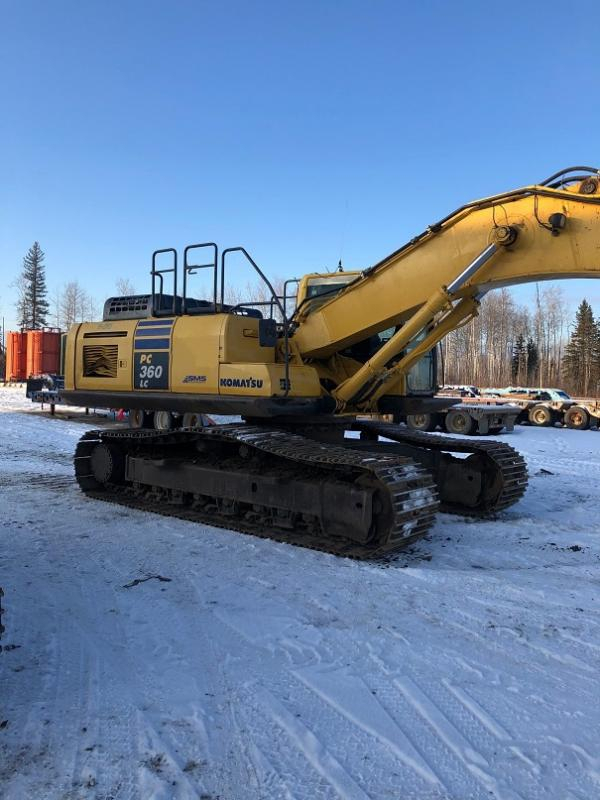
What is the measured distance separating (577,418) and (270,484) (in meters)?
20.4

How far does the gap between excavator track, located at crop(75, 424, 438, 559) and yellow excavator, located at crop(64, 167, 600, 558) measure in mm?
20

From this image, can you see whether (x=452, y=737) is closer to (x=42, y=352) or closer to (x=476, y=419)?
(x=476, y=419)

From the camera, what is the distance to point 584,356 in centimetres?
6188

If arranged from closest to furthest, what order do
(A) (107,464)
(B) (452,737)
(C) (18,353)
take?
(B) (452,737)
(A) (107,464)
(C) (18,353)

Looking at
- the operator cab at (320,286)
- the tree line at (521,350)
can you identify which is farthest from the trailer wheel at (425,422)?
the tree line at (521,350)

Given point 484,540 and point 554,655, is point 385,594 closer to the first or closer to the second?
point 554,655

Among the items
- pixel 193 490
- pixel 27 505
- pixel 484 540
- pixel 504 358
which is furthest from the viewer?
pixel 504 358

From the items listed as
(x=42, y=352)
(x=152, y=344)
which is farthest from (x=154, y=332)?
(x=42, y=352)

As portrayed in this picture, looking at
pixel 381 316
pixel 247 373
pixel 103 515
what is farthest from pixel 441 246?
pixel 103 515

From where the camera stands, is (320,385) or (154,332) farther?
(154,332)

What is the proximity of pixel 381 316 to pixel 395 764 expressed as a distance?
475 centimetres

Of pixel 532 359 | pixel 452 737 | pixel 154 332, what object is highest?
pixel 532 359

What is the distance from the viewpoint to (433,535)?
267 inches

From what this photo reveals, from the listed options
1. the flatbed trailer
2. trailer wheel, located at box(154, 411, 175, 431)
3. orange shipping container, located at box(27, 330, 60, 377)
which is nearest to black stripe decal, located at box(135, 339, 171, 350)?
trailer wheel, located at box(154, 411, 175, 431)
